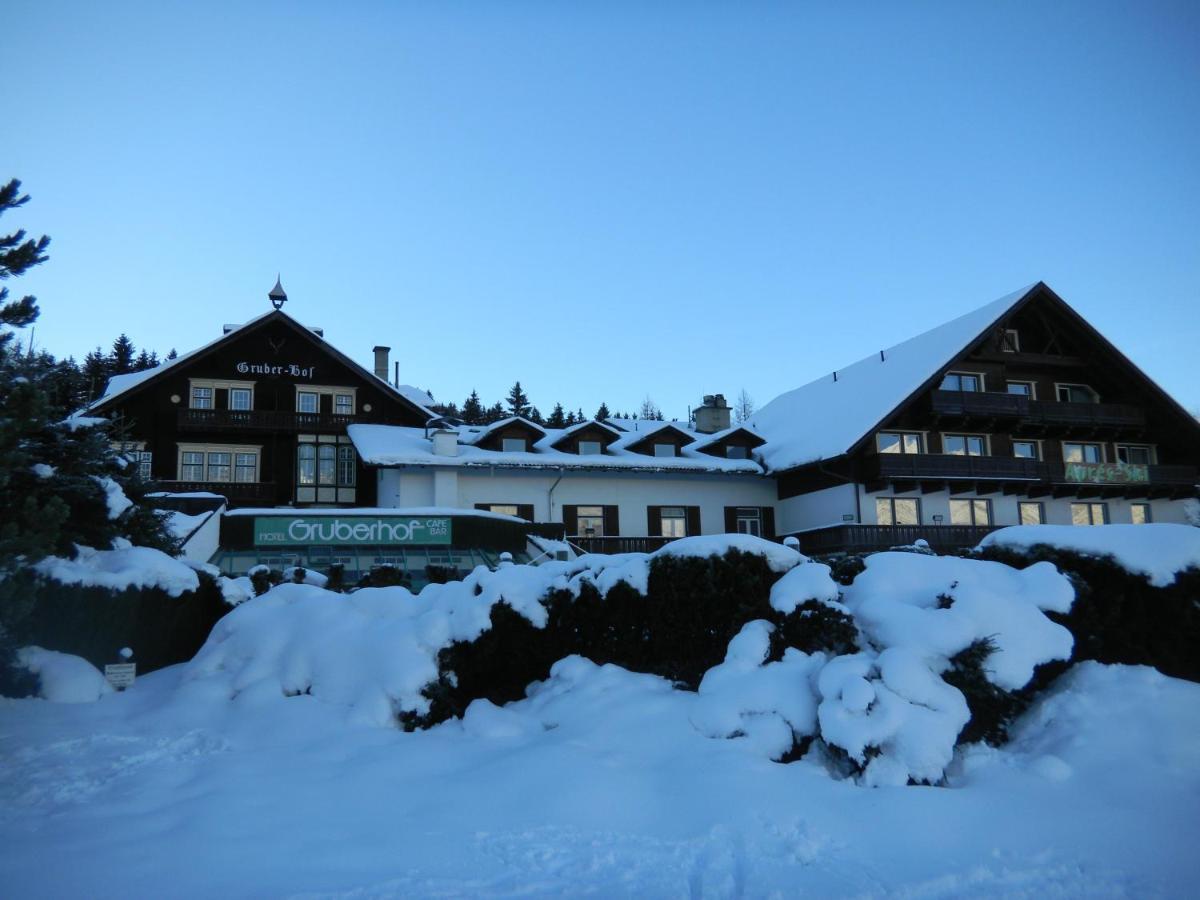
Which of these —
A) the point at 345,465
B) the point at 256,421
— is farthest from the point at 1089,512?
the point at 256,421

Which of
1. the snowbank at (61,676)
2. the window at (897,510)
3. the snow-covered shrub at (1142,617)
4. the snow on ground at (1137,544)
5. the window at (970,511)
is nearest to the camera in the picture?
the snow-covered shrub at (1142,617)

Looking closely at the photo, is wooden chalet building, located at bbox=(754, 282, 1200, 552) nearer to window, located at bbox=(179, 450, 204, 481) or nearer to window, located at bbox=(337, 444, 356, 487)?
window, located at bbox=(337, 444, 356, 487)

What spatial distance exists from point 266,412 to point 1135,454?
34.7 metres

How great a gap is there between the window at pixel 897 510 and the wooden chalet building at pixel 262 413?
17488 mm

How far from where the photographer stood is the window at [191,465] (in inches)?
1243

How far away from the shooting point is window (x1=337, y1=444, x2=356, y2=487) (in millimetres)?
33094

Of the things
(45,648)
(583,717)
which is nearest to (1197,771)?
(583,717)

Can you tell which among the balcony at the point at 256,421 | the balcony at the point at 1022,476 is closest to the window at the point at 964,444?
the balcony at the point at 1022,476

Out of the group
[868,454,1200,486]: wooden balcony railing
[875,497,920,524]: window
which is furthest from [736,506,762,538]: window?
[868,454,1200,486]: wooden balcony railing

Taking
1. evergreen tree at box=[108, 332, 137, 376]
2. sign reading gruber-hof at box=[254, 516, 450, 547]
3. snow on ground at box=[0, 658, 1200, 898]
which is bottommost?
snow on ground at box=[0, 658, 1200, 898]

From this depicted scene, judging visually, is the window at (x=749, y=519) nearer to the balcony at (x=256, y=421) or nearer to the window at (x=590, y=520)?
the window at (x=590, y=520)

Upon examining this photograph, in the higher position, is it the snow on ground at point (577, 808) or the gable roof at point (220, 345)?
the gable roof at point (220, 345)

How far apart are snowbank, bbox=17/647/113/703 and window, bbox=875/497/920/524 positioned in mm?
27057

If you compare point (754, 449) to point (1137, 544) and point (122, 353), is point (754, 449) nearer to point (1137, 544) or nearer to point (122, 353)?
point (1137, 544)
